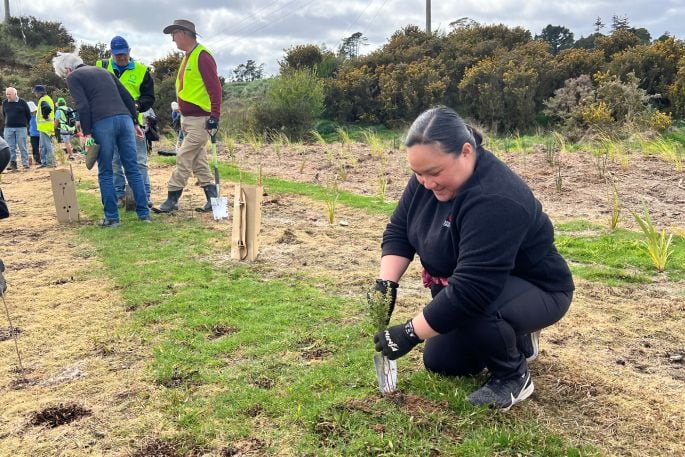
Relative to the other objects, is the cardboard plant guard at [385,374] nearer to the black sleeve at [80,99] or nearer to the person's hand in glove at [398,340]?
the person's hand in glove at [398,340]

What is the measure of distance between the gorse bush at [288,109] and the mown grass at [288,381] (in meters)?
14.6

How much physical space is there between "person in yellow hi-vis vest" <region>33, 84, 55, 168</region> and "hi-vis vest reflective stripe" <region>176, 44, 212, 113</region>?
23.9 feet

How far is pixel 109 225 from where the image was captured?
661 cm

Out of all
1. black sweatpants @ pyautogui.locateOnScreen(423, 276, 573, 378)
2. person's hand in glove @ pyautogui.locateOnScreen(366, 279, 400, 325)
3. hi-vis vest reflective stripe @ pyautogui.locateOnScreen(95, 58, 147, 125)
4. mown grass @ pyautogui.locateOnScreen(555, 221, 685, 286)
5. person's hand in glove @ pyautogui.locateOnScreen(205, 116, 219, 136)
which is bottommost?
mown grass @ pyautogui.locateOnScreen(555, 221, 685, 286)

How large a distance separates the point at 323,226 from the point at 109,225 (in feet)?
8.05

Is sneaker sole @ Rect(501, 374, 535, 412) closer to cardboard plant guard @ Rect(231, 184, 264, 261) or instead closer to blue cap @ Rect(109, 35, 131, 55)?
cardboard plant guard @ Rect(231, 184, 264, 261)

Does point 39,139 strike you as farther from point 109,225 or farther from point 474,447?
point 474,447

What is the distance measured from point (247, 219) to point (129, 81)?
3.09m

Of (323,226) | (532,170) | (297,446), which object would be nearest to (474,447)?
(297,446)

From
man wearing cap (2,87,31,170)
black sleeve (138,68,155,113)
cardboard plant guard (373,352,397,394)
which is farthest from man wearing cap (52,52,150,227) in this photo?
man wearing cap (2,87,31,170)

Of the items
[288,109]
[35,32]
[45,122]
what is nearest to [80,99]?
[45,122]

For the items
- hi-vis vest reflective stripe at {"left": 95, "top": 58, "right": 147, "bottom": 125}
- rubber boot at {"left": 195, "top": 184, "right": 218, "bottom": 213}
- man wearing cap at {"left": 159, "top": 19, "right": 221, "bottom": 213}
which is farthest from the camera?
rubber boot at {"left": 195, "top": 184, "right": 218, "bottom": 213}

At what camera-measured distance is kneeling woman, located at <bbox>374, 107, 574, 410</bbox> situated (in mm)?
2318

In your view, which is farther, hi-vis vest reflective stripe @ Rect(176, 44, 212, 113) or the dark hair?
hi-vis vest reflective stripe @ Rect(176, 44, 212, 113)
